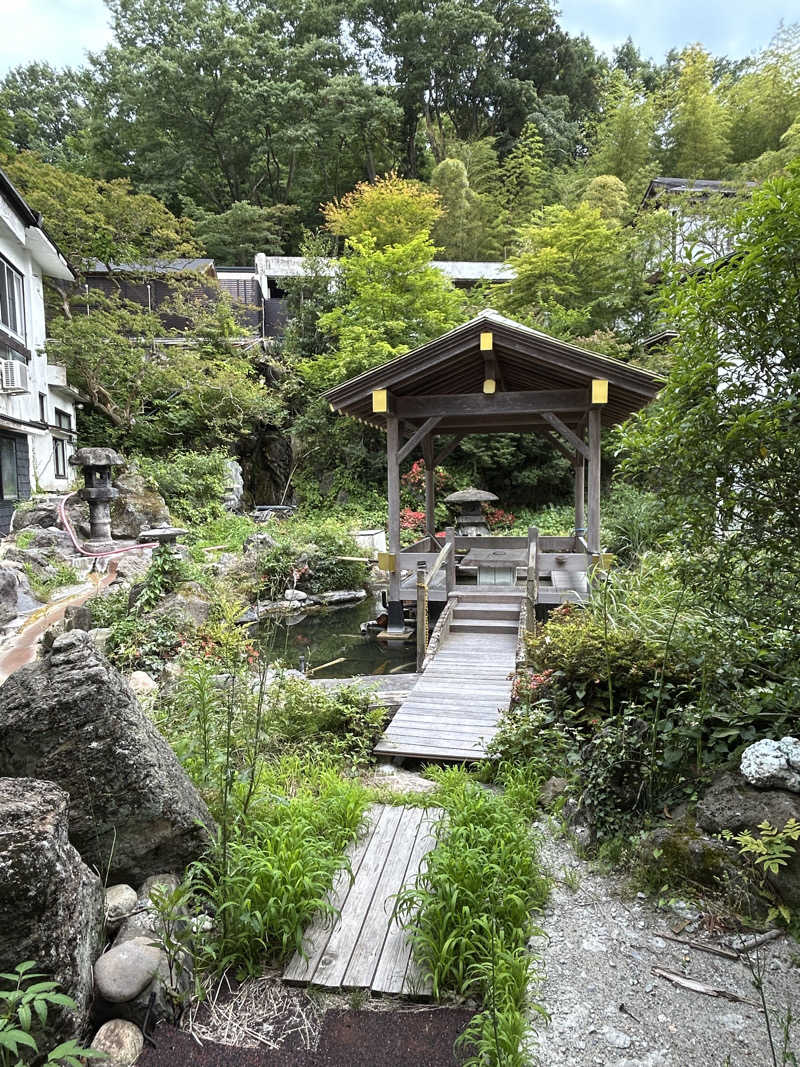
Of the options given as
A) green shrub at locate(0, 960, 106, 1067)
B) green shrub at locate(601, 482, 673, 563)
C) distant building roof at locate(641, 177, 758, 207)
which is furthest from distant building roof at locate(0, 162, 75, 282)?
distant building roof at locate(641, 177, 758, 207)

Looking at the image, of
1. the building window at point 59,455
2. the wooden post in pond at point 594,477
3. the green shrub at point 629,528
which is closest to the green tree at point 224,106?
the building window at point 59,455

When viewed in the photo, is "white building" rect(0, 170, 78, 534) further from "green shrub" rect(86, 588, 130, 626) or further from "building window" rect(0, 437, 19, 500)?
"green shrub" rect(86, 588, 130, 626)

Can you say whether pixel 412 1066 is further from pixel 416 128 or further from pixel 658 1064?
pixel 416 128

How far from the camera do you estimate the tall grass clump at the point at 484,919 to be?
6.89ft

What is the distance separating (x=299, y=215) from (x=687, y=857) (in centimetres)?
3150

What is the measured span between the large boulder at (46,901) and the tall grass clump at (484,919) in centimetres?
128

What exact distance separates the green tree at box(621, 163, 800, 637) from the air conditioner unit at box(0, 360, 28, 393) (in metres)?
13.8

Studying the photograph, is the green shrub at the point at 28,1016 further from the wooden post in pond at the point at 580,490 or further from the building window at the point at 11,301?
the building window at the point at 11,301

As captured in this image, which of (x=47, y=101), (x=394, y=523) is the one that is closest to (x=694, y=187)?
(x=394, y=523)

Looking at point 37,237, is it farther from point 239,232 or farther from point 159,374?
point 239,232

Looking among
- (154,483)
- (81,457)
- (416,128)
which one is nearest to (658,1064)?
(81,457)

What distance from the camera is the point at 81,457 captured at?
1206 centimetres

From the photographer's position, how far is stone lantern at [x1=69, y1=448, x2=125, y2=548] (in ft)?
39.3

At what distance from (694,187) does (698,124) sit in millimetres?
6784
